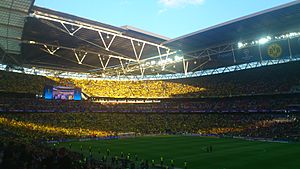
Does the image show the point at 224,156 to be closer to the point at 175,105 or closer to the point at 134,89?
the point at 175,105

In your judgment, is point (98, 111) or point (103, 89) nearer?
point (98, 111)

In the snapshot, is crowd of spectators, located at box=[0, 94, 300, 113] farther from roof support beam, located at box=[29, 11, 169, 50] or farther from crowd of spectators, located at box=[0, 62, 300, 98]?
roof support beam, located at box=[29, 11, 169, 50]

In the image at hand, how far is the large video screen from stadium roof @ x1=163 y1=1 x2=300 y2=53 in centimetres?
2463

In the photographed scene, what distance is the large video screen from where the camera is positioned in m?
62.3

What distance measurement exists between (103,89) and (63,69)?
11532mm

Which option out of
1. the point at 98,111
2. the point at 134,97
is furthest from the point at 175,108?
the point at 98,111

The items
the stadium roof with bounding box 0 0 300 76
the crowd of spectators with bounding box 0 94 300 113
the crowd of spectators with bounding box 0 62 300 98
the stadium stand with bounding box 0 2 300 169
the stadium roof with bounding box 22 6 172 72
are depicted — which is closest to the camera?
the stadium roof with bounding box 0 0 300 76

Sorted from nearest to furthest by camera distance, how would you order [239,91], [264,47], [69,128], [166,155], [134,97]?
[166,155]
[264,47]
[69,128]
[239,91]
[134,97]

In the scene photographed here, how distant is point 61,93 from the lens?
6359cm

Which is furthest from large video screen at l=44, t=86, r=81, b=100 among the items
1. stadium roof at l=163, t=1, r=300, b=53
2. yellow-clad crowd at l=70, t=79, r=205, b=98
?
stadium roof at l=163, t=1, r=300, b=53

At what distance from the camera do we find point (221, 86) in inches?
2844

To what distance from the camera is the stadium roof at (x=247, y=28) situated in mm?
39688

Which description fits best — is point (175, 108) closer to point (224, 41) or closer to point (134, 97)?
point (134, 97)

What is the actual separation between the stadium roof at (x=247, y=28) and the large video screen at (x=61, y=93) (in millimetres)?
24632
